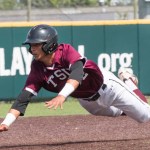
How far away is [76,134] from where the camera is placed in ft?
28.3

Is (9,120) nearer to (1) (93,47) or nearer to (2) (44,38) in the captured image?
(2) (44,38)

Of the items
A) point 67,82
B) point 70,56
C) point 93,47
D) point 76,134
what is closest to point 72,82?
point 67,82

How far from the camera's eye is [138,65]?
13.6 meters

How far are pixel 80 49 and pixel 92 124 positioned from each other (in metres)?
3.88

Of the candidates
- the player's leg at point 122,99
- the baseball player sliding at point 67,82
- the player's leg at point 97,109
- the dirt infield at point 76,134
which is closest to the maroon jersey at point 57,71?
the baseball player sliding at point 67,82

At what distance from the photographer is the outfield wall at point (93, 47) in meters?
13.1

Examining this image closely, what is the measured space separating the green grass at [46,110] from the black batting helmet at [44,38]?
15.8ft

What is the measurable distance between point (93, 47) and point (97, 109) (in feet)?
19.4

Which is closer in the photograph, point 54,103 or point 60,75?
point 54,103

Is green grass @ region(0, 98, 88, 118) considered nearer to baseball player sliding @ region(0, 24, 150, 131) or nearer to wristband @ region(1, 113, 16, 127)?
baseball player sliding @ region(0, 24, 150, 131)

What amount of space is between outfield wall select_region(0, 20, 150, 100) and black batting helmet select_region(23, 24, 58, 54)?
650cm


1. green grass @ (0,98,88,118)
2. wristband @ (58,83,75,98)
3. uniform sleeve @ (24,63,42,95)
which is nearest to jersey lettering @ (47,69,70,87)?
uniform sleeve @ (24,63,42,95)

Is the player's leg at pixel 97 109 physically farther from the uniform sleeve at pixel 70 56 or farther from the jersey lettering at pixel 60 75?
the uniform sleeve at pixel 70 56

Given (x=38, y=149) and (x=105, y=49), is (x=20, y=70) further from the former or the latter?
(x=38, y=149)
